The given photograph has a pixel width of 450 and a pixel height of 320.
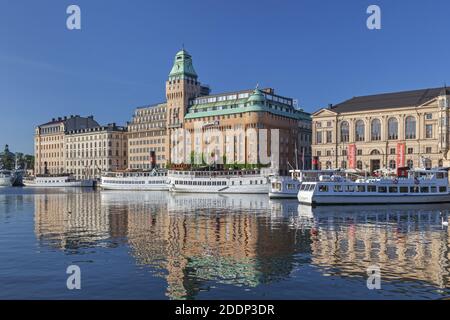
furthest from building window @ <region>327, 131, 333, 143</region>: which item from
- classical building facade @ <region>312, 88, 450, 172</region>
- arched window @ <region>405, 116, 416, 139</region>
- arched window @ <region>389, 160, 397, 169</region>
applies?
arched window @ <region>405, 116, 416, 139</region>

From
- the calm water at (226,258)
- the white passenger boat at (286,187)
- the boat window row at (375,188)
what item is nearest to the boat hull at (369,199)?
the boat window row at (375,188)

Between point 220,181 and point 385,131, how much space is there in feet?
199

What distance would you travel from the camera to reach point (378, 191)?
9525 cm

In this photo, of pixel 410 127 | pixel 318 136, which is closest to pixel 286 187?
pixel 410 127

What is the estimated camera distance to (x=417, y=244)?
44094 mm

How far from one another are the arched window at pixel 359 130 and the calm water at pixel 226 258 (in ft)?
340

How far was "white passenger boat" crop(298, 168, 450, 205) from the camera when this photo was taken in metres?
92.3

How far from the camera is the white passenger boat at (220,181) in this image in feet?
458

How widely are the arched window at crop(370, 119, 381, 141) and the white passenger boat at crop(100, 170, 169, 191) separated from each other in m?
76.3

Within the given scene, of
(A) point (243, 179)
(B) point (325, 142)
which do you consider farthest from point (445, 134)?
(A) point (243, 179)
